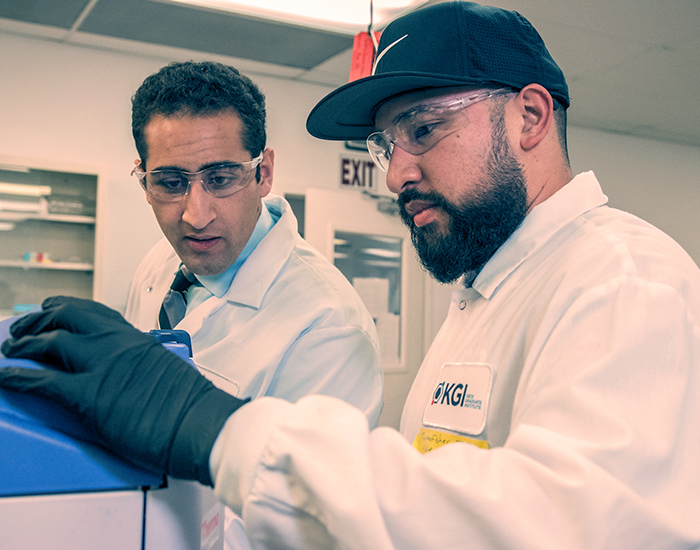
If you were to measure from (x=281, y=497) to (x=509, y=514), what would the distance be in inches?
8.2

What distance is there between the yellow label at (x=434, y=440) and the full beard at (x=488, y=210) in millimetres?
303

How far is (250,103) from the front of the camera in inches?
52.6

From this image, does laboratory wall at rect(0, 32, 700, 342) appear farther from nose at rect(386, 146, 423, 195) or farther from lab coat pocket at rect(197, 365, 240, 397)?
nose at rect(386, 146, 423, 195)

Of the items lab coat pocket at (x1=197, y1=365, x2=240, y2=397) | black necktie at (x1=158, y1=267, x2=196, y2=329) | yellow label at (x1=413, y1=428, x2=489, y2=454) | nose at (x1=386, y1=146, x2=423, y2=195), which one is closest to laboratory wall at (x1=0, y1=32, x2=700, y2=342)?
black necktie at (x1=158, y1=267, x2=196, y2=329)

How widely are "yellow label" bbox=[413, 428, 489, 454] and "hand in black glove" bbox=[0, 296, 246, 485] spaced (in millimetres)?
372

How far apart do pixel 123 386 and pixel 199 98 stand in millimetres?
860

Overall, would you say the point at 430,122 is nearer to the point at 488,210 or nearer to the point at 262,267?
→ the point at 488,210

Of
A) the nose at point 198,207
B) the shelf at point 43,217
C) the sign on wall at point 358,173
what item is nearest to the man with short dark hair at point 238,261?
the nose at point 198,207

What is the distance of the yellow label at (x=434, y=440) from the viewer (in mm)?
822

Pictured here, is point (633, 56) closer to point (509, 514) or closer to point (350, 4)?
point (350, 4)

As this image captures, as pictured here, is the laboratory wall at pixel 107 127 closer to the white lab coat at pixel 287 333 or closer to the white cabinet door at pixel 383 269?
the white cabinet door at pixel 383 269

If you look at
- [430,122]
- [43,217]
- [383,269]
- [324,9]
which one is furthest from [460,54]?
[383,269]

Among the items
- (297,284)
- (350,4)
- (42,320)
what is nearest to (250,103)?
(297,284)

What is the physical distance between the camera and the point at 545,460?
543mm
